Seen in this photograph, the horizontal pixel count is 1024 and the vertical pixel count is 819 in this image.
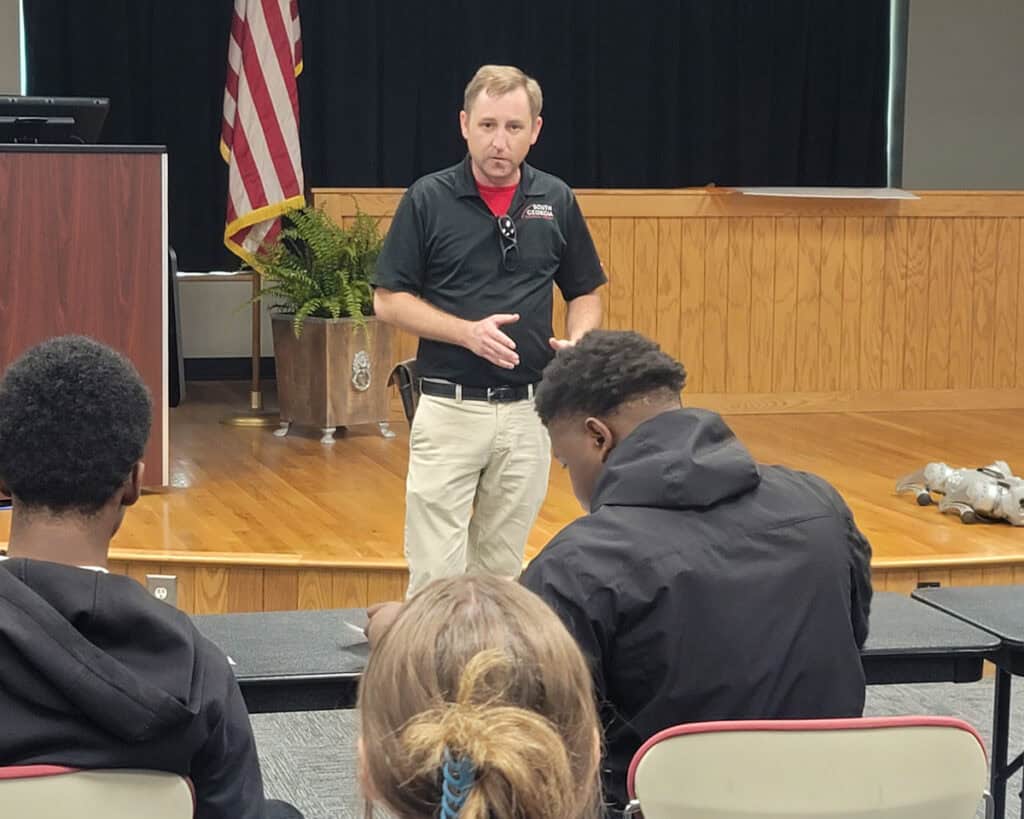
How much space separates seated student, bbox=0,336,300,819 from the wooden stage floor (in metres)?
2.73

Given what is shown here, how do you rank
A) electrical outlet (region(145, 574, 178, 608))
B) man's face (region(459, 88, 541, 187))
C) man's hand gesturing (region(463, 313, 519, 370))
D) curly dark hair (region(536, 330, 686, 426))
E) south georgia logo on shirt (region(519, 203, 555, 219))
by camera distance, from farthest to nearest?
1. south georgia logo on shirt (region(519, 203, 555, 219))
2. man's face (region(459, 88, 541, 187))
3. man's hand gesturing (region(463, 313, 519, 370))
4. electrical outlet (region(145, 574, 178, 608))
5. curly dark hair (region(536, 330, 686, 426))

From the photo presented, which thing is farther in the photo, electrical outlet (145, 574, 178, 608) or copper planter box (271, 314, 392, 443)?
copper planter box (271, 314, 392, 443)

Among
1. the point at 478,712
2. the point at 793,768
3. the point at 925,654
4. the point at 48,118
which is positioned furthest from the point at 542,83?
the point at 478,712

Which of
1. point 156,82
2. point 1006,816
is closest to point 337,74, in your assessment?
point 156,82

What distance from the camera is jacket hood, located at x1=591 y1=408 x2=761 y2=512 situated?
2.05 metres

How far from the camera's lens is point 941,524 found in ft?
17.0

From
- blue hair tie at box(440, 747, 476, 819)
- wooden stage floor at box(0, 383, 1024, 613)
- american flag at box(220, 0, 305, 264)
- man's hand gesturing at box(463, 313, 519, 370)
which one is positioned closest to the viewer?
blue hair tie at box(440, 747, 476, 819)

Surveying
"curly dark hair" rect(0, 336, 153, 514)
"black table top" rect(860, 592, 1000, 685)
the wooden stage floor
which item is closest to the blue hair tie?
"curly dark hair" rect(0, 336, 153, 514)

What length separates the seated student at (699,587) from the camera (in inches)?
78.3

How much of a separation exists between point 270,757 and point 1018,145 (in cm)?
754

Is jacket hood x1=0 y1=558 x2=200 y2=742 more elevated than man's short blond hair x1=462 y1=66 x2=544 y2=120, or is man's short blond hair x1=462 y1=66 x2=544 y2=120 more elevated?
man's short blond hair x1=462 y1=66 x2=544 y2=120

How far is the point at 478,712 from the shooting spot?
3.92 ft

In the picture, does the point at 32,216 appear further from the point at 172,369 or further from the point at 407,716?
the point at 407,716

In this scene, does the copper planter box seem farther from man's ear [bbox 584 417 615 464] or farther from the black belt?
man's ear [bbox 584 417 615 464]
